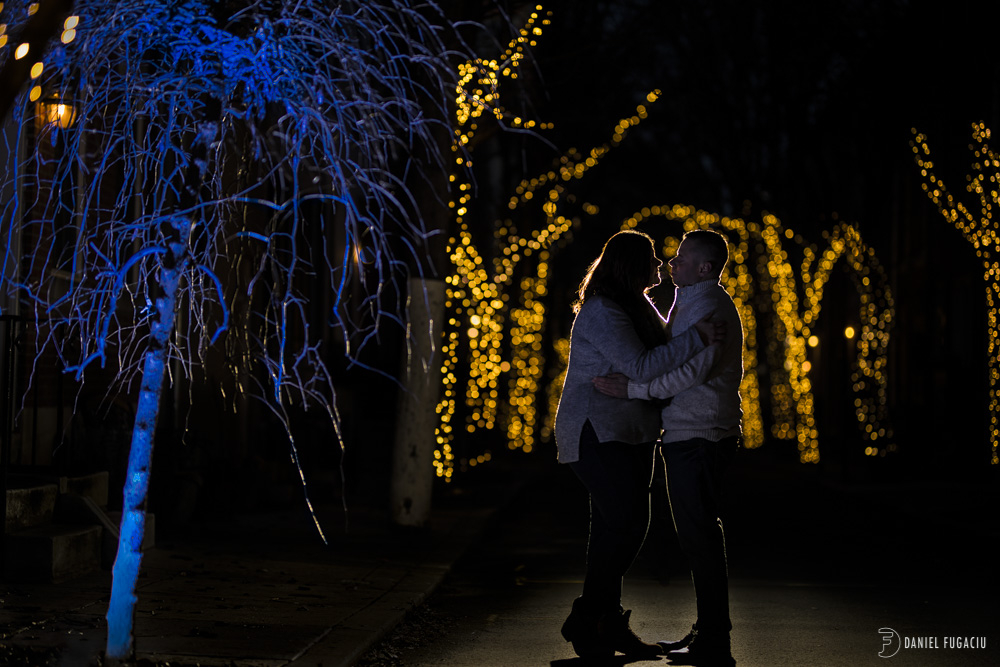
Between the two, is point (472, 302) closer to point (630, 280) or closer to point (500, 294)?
point (500, 294)

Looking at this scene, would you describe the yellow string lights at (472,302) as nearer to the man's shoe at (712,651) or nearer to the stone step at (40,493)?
the stone step at (40,493)

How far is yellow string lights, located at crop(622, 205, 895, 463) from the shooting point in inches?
904

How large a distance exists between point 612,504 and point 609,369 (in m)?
0.64

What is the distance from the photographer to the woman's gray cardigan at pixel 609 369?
5.55m

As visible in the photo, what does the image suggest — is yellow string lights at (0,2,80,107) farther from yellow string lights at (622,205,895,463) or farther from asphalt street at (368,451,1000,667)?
yellow string lights at (622,205,895,463)

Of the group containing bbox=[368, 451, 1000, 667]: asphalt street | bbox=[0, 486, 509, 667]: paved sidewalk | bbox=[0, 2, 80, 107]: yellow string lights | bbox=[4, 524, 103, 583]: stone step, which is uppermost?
bbox=[0, 2, 80, 107]: yellow string lights

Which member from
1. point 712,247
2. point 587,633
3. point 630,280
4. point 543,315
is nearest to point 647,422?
point 630,280

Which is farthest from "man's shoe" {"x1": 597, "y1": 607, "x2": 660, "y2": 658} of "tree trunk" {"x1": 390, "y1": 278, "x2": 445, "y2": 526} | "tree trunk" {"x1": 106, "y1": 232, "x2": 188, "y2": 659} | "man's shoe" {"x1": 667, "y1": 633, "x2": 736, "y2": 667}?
"tree trunk" {"x1": 390, "y1": 278, "x2": 445, "y2": 526}

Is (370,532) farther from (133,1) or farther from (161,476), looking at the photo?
(133,1)

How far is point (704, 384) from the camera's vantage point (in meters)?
5.59

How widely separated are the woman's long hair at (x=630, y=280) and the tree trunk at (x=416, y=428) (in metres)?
4.90

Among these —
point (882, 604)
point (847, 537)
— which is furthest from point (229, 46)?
point (847, 537)

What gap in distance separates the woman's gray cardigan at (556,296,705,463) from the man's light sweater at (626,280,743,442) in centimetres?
6

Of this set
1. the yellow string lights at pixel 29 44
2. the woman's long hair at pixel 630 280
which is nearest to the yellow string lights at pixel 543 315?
the woman's long hair at pixel 630 280
